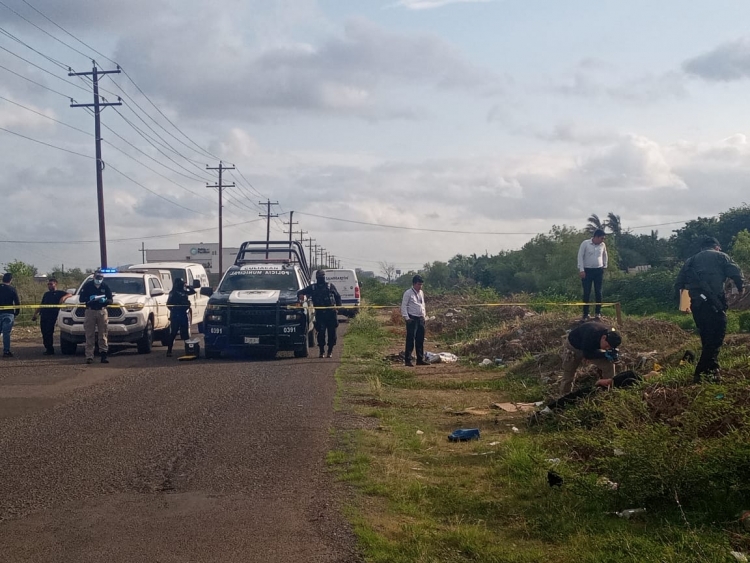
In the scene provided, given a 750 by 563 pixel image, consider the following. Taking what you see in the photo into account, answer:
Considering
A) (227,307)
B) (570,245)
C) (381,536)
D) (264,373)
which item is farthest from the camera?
(570,245)

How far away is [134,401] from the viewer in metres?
10.8

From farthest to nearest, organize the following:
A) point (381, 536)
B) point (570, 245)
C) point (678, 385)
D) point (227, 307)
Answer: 1. point (570, 245)
2. point (227, 307)
3. point (678, 385)
4. point (381, 536)

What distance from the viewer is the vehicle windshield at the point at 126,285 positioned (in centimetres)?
1909

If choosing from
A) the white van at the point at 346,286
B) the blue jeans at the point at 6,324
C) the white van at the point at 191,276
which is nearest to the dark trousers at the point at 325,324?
the blue jeans at the point at 6,324

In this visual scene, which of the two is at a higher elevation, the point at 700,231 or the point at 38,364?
the point at 700,231

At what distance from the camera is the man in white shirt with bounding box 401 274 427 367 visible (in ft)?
52.5

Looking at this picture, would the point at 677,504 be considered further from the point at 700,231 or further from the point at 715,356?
the point at 700,231

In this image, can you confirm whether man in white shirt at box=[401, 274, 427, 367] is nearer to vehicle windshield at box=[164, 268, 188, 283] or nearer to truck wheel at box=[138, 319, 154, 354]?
truck wheel at box=[138, 319, 154, 354]

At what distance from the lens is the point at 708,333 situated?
912 centimetres

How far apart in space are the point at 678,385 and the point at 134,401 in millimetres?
6953

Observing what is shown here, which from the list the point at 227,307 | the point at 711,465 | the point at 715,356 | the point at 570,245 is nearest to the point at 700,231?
the point at 570,245

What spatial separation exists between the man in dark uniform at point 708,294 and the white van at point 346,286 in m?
23.7

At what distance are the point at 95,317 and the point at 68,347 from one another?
2552 mm

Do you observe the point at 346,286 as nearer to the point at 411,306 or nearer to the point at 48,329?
the point at 48,329
